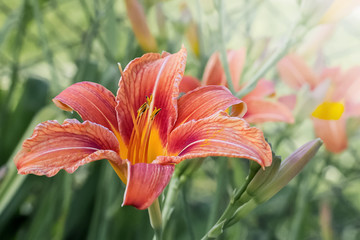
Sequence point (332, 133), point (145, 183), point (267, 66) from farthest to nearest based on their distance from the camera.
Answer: point (332, 133) → point (267, 66) → point (145, 183)

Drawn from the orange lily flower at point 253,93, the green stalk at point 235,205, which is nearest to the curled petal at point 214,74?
the orange lily flower at point 253,93

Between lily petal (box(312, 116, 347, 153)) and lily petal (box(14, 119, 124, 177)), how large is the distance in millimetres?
280

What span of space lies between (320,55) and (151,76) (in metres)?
0.35

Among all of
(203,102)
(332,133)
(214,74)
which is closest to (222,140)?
(203,102)

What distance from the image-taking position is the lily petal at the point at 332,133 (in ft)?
1.44

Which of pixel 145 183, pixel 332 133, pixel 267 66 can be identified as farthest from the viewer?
pixel 332 133

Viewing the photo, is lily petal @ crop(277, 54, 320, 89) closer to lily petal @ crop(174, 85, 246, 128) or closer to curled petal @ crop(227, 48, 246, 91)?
curled petal @ crop(227, 48, 246, 91)

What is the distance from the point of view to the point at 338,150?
44cm

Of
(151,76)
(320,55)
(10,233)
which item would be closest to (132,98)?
(151,76)

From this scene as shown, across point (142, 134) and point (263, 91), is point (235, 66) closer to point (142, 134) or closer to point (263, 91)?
point (263, 91)

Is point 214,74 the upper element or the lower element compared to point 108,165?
upper

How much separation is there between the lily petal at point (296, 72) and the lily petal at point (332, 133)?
0.19 feet

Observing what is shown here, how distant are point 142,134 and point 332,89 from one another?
0.27 meters

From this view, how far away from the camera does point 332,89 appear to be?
1.54 feet
